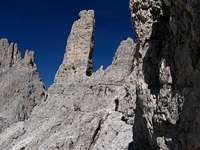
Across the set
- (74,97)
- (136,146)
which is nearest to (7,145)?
(74,97)

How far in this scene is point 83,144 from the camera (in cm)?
2731

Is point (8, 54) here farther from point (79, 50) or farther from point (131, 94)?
point (131, 94)

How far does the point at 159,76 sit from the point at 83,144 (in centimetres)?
1506

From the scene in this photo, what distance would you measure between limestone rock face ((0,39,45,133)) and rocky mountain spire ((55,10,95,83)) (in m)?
19.3

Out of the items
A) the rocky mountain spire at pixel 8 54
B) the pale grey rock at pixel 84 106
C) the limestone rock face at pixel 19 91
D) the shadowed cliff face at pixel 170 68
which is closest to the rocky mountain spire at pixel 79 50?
the pale grey rock at pixel 84 106

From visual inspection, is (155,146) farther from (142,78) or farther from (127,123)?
(127,123)

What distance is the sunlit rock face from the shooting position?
11.3m

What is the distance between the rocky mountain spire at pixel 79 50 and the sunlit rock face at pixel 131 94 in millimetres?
101

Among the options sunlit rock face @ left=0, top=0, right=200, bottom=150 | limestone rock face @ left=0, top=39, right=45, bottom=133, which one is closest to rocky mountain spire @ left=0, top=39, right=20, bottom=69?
limestone rock face @ left=0, top=39, right=45, bottom=133

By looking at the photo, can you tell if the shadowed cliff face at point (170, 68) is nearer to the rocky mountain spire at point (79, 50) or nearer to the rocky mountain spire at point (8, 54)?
the rocky mountain spire at point (79, 50)

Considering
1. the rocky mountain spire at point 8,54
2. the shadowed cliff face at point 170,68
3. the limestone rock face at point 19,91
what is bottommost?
the shadowed cliff face at point 170,68

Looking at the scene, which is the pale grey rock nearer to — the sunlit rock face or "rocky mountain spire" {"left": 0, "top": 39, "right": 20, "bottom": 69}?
the sunlit rock face

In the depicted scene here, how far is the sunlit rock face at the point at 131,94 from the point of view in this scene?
37.2 feet

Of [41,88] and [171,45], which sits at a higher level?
[41,88]
